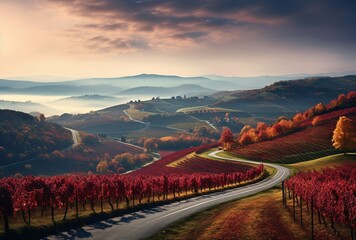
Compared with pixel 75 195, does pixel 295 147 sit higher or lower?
lower

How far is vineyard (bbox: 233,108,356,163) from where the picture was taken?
140750 mm

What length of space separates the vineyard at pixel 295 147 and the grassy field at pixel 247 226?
89.4 meters

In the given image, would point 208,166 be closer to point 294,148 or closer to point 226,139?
point 226,139

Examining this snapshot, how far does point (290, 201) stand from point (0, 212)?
41175 mm

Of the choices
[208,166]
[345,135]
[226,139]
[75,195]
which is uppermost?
[345,135]

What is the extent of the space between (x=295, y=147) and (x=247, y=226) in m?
118

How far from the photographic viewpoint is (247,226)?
4228 cm

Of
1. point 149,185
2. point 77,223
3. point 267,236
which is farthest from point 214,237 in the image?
point 149,185

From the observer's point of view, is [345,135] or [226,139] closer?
[345,135]

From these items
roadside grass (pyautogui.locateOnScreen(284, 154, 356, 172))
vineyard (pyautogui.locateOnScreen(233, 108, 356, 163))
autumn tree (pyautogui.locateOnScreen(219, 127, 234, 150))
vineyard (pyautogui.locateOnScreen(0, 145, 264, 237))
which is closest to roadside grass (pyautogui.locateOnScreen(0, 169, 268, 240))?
vineyard (pyautogui.locateOnScreen(0, 145, 264, 237))

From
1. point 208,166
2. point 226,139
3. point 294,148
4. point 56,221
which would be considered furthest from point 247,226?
point 226,139

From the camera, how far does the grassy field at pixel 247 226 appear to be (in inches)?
1519

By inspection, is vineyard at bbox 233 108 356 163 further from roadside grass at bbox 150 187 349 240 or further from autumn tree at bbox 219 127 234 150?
roadside grass at bbox 150 187 349 240

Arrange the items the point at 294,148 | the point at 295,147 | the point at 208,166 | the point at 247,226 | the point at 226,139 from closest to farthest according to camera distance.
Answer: the point at 247,226, the point at 208,166, the point at 294,148, the point at 295,147, the point at 226,139
